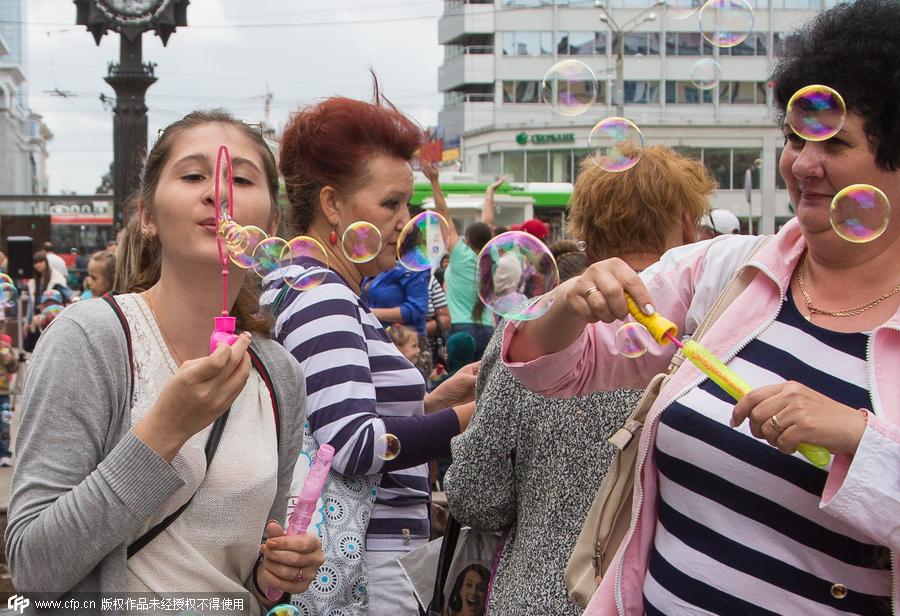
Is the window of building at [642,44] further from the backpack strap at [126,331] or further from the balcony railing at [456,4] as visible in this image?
the backpack strap at [126,331]

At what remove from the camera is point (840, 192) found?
5.91ft

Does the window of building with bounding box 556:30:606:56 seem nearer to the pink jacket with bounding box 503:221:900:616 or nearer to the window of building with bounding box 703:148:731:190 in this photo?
the window of building with bounding box 703:148:731:190

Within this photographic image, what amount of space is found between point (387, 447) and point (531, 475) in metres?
0.37

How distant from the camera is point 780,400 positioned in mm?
1565

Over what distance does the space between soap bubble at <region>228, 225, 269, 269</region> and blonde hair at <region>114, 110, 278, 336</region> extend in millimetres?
143

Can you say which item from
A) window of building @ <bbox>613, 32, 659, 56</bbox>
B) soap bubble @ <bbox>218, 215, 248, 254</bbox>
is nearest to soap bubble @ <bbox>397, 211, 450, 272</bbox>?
soap bubble @ <bbox>218, 215, 248, 254</bbox>

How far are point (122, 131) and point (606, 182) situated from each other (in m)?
9.13

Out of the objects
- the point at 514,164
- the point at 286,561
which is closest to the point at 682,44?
the point at 514,164

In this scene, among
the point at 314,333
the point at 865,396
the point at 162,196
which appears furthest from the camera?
the point at 314,333

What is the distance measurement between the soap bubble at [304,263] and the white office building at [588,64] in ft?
138

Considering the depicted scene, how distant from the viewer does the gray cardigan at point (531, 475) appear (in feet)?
7.72

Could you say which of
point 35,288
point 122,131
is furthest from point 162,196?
point 35,288

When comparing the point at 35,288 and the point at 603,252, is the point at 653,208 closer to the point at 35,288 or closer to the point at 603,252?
the point at 603,252

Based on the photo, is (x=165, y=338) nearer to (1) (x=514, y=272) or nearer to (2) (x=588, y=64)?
(1) (x=514, y=272)
